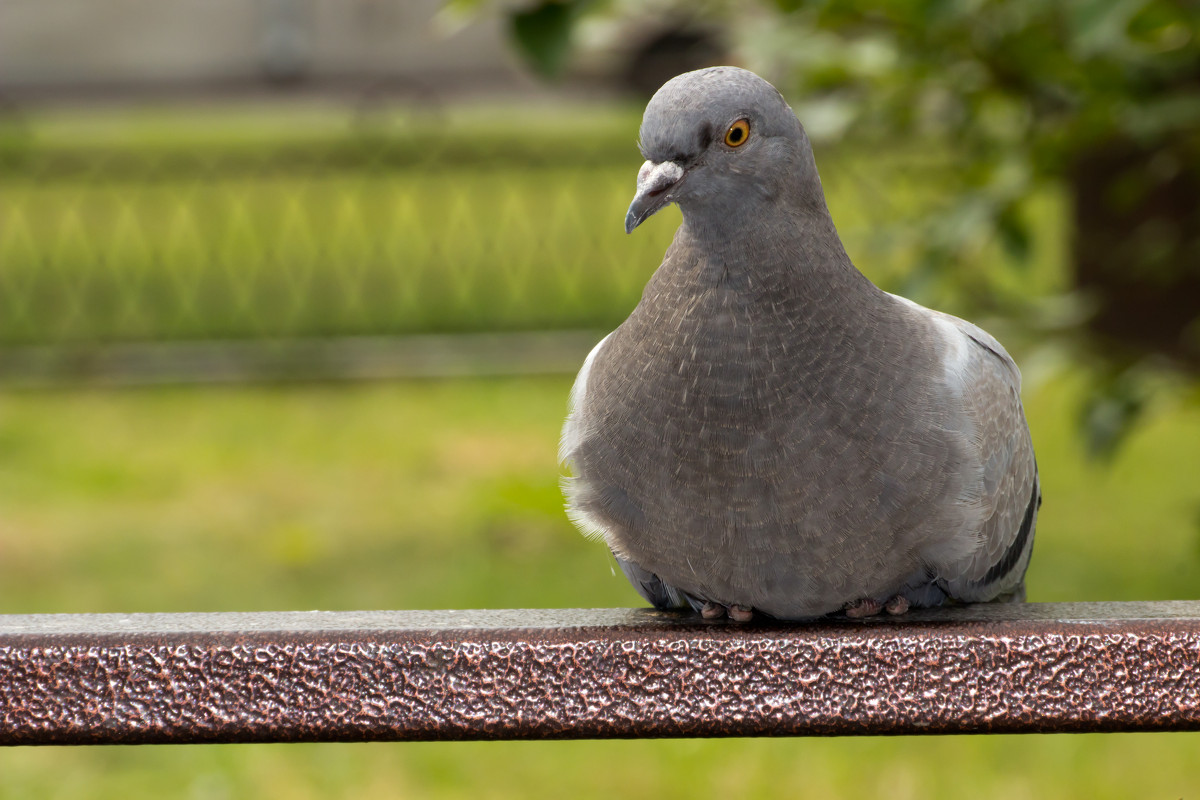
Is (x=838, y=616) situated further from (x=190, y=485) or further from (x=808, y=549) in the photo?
(x=190, y=485)

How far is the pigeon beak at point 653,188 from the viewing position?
1.55 metres

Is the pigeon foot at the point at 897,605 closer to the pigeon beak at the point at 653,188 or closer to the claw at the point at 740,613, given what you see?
the claw at the point at 740,613

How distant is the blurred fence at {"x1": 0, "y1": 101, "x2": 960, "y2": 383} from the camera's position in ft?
30.9

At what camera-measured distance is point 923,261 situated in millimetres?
3090

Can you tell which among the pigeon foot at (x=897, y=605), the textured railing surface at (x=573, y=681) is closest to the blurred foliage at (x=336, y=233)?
the pigeon foot at (x=897, y=605)

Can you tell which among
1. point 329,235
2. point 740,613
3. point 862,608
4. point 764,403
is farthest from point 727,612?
point 329,235

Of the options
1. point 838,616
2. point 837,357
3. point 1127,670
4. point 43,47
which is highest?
point 43,47

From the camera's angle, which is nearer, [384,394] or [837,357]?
[837,357]

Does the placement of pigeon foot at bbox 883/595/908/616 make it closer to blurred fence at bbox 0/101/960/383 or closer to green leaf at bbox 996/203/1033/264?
green leaf at bbox 996/203/1033/264

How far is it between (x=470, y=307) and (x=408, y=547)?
4512 mm

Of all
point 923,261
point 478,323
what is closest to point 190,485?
point 478,323

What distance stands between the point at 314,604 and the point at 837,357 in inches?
131

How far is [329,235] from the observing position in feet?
38.5

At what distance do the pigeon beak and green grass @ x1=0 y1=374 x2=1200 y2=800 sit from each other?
1.72 meters
